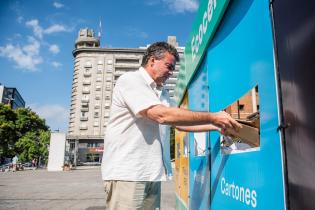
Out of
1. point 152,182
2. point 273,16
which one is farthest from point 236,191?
point 273,16

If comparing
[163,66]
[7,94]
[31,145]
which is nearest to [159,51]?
[163,66]

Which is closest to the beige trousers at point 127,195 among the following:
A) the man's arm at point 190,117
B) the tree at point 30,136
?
the man's arm at point 190,117

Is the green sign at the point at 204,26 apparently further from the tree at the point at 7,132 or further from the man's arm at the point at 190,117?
the tree at the point at 7,132

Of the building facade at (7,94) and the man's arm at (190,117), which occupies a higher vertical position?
the building facade at (7,94)

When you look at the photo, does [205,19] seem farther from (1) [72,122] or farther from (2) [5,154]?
(1) [72,122]

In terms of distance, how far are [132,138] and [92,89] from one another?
62143 millimetres

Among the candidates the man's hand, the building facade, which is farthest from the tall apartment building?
the man's hand

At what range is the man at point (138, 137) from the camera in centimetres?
191

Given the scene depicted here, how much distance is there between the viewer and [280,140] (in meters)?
1.20

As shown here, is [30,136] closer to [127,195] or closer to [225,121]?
[127,195]

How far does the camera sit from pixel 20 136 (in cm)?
3919

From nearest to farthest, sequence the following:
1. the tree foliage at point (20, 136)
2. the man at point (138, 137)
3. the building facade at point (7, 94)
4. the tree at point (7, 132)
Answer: the man at point (138, 137), the tree at point (7, 132), the tree foliage at point (20, 136), the building facade at point (7, 94)

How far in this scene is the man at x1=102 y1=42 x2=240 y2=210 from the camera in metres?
1.91

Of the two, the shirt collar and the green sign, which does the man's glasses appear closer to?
the shirt collar
